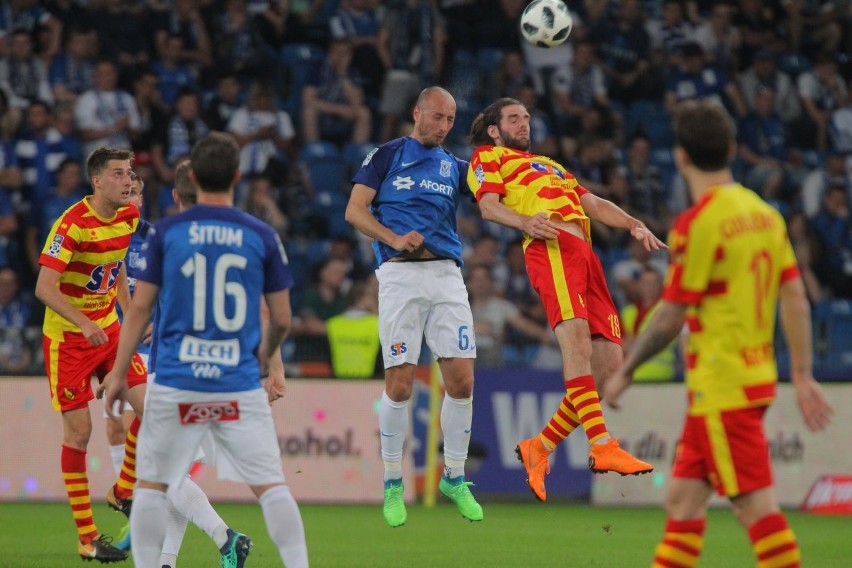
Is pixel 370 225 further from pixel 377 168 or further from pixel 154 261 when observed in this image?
pixel 154 261

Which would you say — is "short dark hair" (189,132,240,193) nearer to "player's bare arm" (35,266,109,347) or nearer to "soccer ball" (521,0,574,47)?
"player's bare arm" (35,266,109,347)

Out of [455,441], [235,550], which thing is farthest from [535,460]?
[235,550]

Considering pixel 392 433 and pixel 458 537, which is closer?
pixel 392 433

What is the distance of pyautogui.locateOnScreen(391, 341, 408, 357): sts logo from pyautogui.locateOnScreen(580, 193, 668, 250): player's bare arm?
64.0 inches

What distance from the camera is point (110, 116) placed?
16578 mm

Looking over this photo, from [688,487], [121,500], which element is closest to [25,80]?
[121,500]

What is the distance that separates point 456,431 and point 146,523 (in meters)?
3.34

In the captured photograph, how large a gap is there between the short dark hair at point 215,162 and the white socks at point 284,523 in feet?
4.81

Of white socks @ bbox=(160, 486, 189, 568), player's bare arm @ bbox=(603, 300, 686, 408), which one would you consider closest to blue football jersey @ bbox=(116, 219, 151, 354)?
white socks @ bbox=(160, 486, 189, 568)

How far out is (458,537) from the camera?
11133 millimetres

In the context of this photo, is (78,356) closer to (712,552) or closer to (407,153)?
(407,153)

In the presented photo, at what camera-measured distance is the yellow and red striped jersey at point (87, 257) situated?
897 centimetres

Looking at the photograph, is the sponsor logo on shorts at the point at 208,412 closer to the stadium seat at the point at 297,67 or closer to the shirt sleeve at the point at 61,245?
the shirt sleeve at the point at 61,245

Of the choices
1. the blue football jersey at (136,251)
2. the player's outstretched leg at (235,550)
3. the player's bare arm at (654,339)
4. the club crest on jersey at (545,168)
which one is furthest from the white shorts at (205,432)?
the blue football jersey at (136,251)
